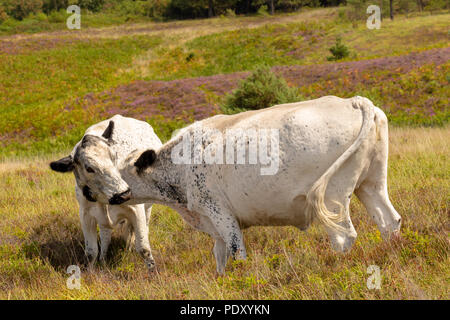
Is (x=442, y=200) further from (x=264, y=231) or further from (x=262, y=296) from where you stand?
(x=262, y=296)

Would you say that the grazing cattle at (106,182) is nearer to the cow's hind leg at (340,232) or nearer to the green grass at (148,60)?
the cow's hind leg at (340,232)

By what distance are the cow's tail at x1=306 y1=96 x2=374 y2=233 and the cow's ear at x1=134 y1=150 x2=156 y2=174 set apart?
2026 mm

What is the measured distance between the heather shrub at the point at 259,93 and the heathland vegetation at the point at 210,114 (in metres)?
0.06

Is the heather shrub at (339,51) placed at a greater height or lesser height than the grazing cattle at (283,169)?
greater

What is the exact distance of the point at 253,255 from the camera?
498 centimetres

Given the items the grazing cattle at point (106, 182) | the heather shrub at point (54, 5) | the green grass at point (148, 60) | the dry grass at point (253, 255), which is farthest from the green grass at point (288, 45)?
the heather shrub at point (54, 5)

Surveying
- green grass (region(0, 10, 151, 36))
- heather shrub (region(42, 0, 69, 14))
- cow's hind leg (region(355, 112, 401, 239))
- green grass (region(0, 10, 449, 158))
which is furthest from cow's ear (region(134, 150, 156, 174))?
heather shrub (region(42, 0, 69, 14))

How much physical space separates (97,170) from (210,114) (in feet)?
56.9

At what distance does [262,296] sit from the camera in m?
3.69

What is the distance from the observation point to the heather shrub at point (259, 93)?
1525 centimetres

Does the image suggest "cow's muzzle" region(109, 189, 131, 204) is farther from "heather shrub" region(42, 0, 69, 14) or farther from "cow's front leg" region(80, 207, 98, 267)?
"heather shrub" region(42, 0, 69, 14)

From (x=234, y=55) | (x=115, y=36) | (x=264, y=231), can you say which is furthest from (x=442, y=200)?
(x=115, y=36)

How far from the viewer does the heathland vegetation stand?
418 cm

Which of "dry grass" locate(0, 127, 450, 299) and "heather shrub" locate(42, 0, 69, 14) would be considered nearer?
"dry grass" locate(0, 127, 450, 299)
